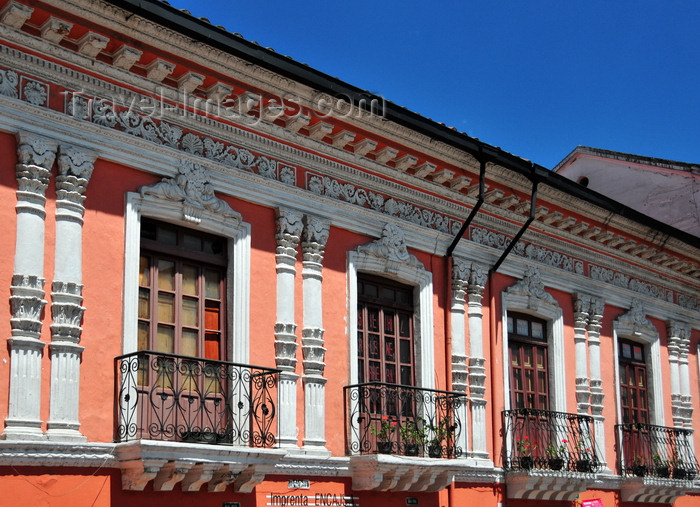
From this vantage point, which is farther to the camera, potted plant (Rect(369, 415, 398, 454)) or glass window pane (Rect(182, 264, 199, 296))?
potted plant (Rect(369, 415, 398, 454))

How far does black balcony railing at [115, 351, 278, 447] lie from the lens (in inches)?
384

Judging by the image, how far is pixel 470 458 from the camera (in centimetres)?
1320

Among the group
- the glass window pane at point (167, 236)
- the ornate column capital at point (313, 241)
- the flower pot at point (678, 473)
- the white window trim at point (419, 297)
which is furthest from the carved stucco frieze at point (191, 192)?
the flower pot at point (678, 473)

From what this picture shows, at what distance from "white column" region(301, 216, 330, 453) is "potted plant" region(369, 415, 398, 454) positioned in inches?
26.9

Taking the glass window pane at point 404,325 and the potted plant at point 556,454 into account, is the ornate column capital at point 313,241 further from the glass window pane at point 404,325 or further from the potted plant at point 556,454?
the potted plant at point 556,454

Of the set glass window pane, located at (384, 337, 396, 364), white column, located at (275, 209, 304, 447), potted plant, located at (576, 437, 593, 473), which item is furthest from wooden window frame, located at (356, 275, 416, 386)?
potted plant, located at (576, 437, 593, 473)

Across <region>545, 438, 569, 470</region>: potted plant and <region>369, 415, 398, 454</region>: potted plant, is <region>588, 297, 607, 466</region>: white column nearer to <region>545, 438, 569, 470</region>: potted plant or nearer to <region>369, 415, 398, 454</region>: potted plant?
<region>545, 438, 569, 470</region>: potted plant

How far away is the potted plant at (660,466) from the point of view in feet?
52.4

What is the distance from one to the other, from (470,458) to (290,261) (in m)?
3.72

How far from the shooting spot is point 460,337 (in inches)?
531

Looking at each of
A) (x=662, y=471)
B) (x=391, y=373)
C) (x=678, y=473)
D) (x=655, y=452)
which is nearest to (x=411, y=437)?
(x=391, y=373)

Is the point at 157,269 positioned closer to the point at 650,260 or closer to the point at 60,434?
the point at 60,434

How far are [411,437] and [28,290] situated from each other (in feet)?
16.2

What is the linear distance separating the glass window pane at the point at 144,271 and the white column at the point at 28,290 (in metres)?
1.23
